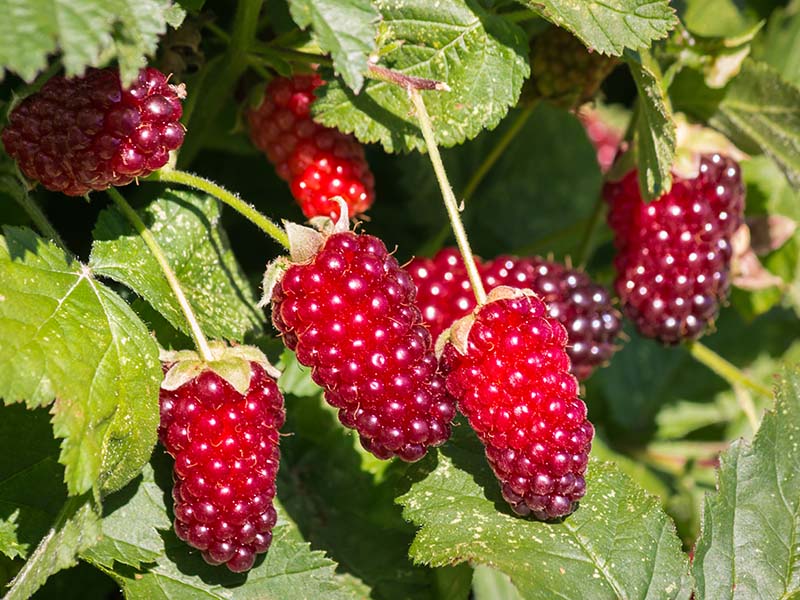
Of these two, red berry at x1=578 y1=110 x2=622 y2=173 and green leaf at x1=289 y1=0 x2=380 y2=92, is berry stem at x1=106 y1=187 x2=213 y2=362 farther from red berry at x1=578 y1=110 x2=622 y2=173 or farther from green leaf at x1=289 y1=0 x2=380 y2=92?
red berry at x1=578 y1=110 x2=622 y2=173

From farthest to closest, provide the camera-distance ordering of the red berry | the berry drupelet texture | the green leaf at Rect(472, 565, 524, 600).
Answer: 1. the red berry
2. the green leaf at Rect(472, 565, 524, 600)
3. the berry drupelet texture

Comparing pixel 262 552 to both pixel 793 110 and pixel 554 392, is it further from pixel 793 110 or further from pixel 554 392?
pixel 793 110

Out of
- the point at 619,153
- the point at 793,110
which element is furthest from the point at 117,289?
the point at 793,110

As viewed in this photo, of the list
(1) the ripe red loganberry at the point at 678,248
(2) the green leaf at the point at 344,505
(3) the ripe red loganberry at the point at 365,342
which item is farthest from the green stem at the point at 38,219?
(1) the ripe red loganberry at the point at 678,248

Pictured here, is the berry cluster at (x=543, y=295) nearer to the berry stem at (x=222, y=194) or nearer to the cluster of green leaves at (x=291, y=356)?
the cluster of green leaves at (x=291, y=356)

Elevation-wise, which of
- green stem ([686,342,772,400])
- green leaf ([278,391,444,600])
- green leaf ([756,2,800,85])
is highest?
green leaf ([756,2,800,85])

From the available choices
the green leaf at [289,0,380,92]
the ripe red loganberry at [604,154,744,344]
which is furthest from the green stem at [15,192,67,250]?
the ripe red loganberry at [604,154,744,344]

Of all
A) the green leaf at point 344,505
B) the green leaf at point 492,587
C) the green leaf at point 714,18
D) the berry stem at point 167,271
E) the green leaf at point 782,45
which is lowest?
the green leaf at point 492,587
